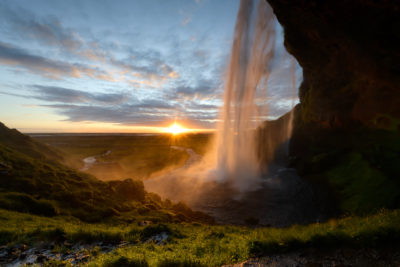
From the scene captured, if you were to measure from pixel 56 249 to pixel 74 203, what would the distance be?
22.8 ft

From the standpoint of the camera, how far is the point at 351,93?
79.9 ft

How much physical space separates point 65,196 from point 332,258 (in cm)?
1542

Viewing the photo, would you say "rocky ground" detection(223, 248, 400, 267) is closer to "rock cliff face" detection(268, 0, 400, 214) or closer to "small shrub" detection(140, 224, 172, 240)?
"small shrub" detection(140, 224, 172, 240)

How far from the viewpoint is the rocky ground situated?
4.22m

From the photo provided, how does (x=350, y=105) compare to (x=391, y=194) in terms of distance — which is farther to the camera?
(x=350, y=105)

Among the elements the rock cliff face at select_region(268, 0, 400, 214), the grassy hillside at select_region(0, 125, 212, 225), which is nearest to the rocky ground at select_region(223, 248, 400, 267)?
the grassy hillside at select_region(0, 125, 212, 225)

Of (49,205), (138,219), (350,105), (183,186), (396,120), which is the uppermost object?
(350,105)

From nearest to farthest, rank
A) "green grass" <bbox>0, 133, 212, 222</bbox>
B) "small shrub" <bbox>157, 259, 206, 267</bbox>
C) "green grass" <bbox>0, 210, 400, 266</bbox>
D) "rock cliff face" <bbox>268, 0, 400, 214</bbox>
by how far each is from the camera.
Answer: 1. "small shrub" <bbox>157, 259, 206, 267</bbox>
2. "green grass" <bbox>0, 210, 400, 266</bbox>
3. "rock cliff face" <bbox>268, 0, 400, 214</bbox>
4. "green grass" <bbox>0, 133, 212, 222</bbox>

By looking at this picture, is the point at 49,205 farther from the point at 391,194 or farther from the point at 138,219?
the point at 391,194

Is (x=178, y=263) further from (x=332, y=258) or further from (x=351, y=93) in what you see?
(x=351, y=93)

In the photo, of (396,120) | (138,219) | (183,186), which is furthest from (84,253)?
(396,120)

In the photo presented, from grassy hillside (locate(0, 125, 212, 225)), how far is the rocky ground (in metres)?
8.83

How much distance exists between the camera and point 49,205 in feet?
35.2

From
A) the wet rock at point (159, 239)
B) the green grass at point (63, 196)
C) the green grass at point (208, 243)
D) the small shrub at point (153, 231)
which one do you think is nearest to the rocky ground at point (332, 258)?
the green grass at point (208, 243)
